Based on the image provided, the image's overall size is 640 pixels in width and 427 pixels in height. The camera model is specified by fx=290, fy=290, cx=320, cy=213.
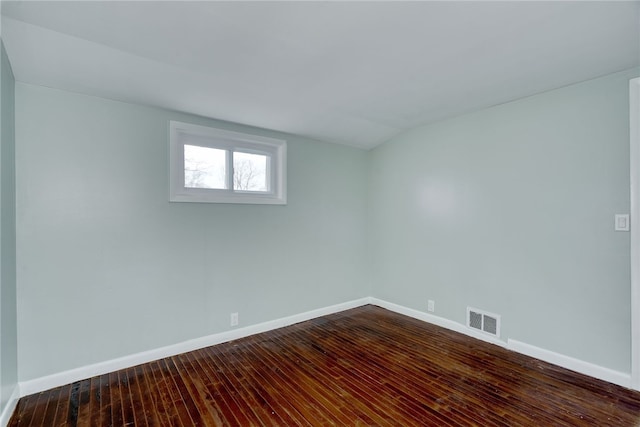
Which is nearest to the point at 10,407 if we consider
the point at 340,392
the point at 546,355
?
the point at 340,392

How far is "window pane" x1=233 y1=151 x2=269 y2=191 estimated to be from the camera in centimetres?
325

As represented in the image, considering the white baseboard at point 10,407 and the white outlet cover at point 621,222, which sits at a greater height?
the white outlet cover at point 621,222

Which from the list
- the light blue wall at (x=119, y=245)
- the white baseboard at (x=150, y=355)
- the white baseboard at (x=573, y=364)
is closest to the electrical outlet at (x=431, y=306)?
the white baseboard at (x=573, y=364)

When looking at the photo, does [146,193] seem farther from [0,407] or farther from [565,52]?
[565,52]

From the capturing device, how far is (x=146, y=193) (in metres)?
2.61

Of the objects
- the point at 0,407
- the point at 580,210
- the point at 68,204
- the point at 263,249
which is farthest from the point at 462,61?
the point at 0,407

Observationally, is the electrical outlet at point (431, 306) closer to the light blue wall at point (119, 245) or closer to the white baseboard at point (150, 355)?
the white baseboard at point (150, 355)

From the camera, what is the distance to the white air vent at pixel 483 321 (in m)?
2.91

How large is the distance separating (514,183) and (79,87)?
12.6ft

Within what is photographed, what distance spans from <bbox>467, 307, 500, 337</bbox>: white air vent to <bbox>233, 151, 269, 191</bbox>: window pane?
8.79ft

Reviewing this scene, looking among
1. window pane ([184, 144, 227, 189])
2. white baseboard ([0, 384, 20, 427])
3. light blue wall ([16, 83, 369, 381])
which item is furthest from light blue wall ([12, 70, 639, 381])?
window pane ([184, 144, 227, 189])

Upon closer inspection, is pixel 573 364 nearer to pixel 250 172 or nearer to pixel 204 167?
pixel 250 172

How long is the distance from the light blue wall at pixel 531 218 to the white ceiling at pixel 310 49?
0.38 metres

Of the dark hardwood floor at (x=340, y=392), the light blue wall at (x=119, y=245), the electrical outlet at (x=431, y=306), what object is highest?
the light blue wall at (x=119, y=245)
